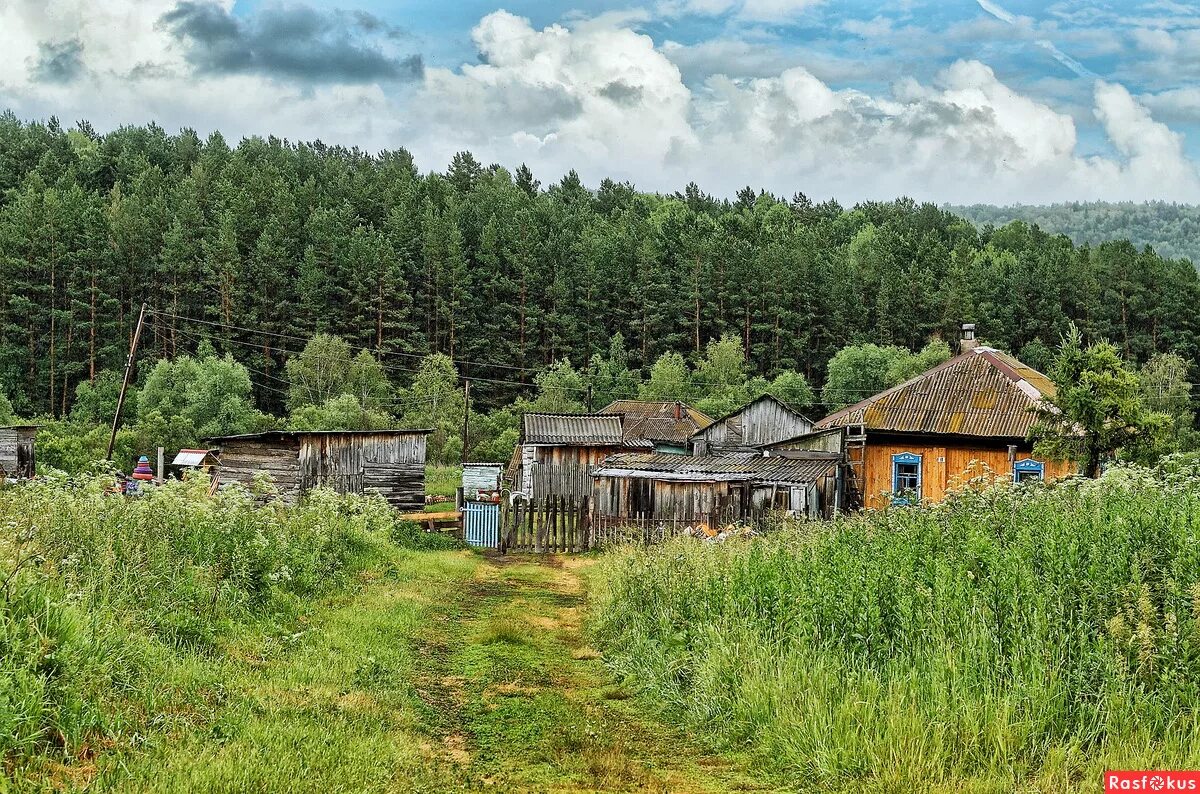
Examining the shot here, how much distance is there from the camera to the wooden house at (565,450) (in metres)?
25.6

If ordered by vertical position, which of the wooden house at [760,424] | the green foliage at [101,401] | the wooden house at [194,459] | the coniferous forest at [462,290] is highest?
the coniferous forest at [462,290]

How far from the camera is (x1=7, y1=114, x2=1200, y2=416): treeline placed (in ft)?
246

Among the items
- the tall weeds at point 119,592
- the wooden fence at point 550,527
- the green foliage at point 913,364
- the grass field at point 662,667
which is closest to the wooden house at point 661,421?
the green foliage at point 913,364

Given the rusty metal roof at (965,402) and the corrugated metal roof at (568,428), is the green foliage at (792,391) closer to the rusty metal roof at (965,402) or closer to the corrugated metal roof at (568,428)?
the corrugated metal roof at (568,428)

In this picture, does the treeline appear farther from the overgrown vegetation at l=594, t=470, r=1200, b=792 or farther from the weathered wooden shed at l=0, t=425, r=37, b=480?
the overgrown vegetation at l=594, t=470, r=1200, b=792

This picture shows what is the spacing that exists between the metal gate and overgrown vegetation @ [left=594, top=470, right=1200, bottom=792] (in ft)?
54.3

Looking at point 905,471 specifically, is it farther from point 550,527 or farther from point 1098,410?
point 550,527

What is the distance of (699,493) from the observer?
21.7m

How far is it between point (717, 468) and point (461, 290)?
60.0m

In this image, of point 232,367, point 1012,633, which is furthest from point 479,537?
point 232,367

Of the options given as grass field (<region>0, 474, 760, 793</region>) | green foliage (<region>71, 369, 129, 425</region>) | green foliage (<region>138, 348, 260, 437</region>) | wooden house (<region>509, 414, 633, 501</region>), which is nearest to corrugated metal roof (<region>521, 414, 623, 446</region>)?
wooden house (<region>509, 414, 633, 501</region>)

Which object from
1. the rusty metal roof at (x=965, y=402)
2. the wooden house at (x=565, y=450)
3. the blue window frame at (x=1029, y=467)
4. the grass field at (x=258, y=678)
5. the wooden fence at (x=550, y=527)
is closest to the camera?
→ the grass field at (x=258, y=678)

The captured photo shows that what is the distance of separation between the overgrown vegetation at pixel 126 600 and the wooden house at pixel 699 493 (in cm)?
976

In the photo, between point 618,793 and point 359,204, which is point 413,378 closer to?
point 359,204
